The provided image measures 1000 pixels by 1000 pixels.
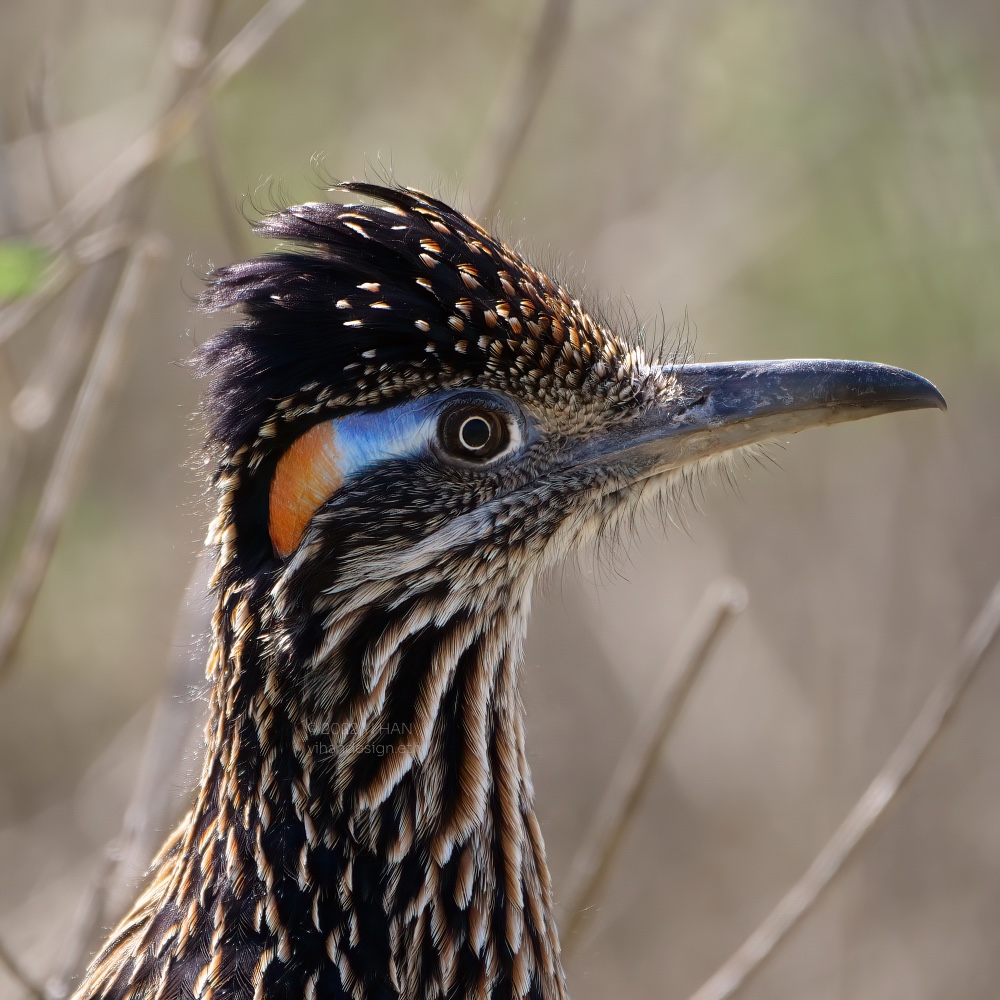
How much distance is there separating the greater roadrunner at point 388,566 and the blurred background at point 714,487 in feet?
9.74

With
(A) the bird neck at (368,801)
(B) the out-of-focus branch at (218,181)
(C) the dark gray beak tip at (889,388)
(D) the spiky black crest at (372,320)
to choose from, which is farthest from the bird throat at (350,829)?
(B) the out-of-focus branch at (218,181)

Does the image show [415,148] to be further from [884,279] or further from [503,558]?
[503,558]

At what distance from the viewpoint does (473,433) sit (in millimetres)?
3283

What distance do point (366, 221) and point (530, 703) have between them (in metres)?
5.69

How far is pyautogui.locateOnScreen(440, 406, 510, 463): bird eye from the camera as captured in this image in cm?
326

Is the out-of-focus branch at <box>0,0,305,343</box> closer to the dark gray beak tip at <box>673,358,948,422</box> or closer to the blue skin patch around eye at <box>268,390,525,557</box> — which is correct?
the blue skin patch around eye at <box>268,390,525,557</box>

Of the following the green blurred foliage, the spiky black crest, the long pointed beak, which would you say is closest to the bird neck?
the spiky black crest

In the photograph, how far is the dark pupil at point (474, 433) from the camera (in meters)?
3.27

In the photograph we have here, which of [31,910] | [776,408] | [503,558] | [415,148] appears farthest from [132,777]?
[776,408]

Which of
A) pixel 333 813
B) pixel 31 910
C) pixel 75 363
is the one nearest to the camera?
pixel 333 813

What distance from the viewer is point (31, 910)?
6.66 meters

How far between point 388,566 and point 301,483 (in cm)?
29

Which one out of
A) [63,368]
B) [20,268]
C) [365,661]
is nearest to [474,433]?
[365,661]

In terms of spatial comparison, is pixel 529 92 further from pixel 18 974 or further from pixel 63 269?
pixel 18 974
